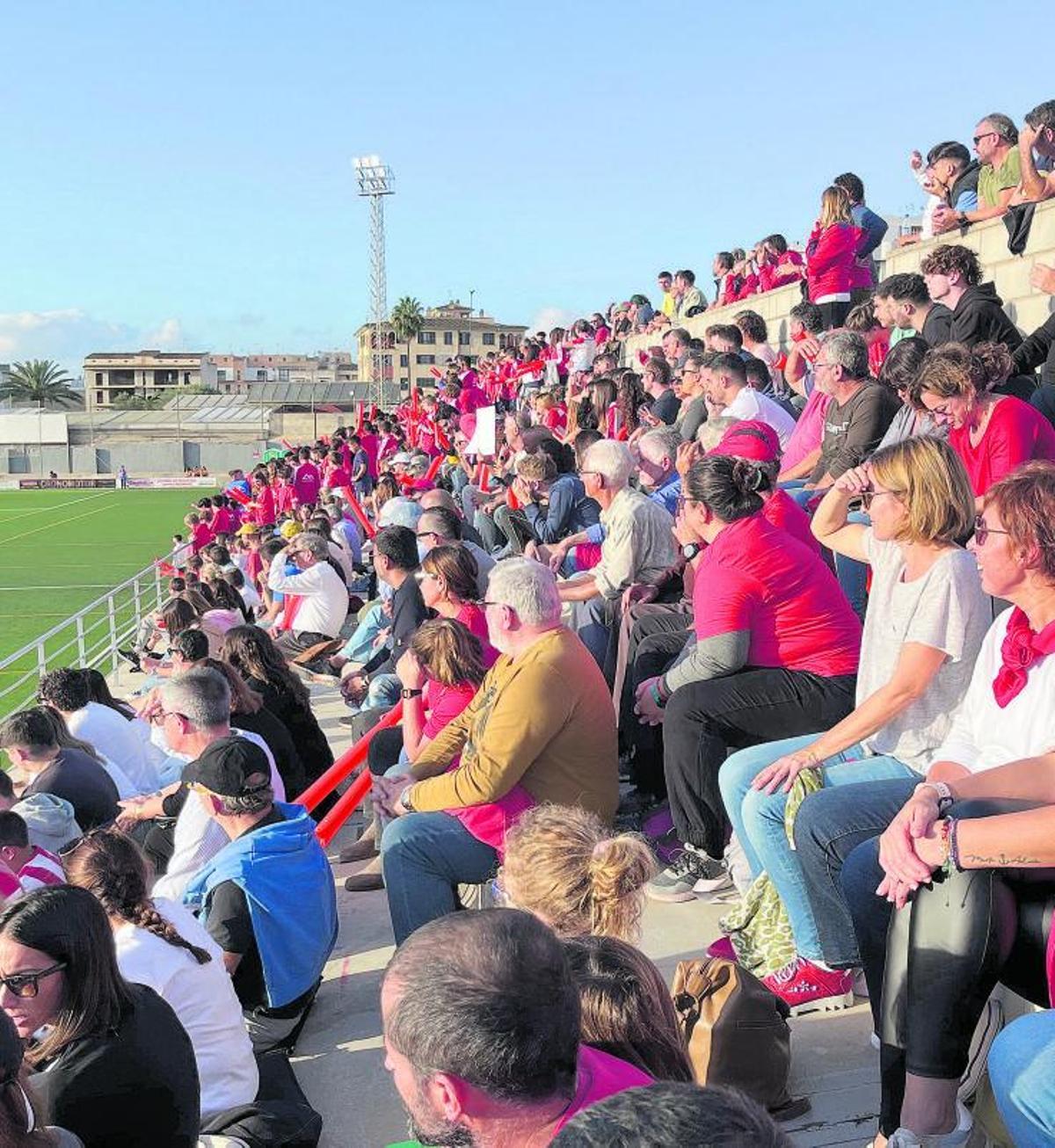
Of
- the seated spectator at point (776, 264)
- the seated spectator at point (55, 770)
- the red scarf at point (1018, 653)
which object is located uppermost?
the seated spectator at point (776, 264)

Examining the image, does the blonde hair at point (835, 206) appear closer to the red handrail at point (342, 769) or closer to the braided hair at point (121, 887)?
the red handrail at point (342, 769)

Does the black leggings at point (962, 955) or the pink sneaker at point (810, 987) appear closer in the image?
the black leggings at point (962, 955)

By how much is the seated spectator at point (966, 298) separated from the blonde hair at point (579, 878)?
13.2 feet

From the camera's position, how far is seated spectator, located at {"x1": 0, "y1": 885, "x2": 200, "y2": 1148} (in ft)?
9.19

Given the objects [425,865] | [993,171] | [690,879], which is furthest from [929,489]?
[993,171]

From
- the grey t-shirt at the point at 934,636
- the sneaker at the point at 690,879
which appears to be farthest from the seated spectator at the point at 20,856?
the grey t-shirt at the point at 934,636

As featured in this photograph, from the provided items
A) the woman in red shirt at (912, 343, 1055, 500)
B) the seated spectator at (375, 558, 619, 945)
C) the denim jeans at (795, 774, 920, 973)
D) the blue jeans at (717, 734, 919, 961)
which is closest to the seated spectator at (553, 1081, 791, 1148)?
the denim jeans at (795, 774, 920, 973)

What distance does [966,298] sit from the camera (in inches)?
246

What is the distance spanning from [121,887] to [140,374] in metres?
124

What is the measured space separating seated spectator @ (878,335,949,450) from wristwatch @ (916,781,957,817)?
2589 millimetres

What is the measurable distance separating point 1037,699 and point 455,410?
56.4ft

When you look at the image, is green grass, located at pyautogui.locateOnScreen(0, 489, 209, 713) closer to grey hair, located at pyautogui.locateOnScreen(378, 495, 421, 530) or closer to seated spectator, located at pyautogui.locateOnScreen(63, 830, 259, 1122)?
grey hair, located at pyautogui.locateOnScreen(378, 495, 421, 530)

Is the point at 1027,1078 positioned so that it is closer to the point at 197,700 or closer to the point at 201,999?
the point at 201,999

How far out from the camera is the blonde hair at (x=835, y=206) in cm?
945
